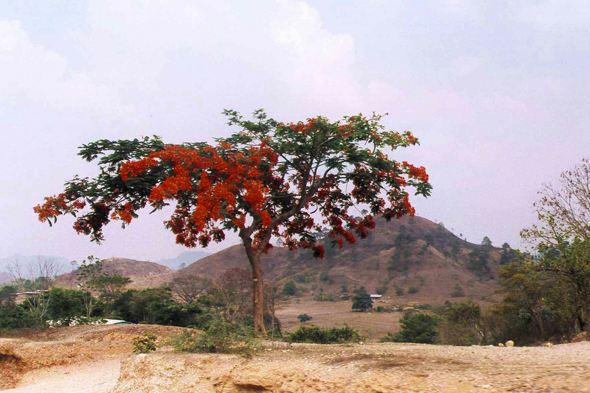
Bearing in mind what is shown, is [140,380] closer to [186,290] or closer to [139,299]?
[139,299]

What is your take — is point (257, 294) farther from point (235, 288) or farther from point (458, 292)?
point (458, 292)

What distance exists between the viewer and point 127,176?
1053cm

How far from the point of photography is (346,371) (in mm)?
6383

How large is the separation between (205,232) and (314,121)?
4.52 meters

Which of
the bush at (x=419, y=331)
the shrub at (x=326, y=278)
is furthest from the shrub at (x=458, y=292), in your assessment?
the bush at (x=419, y=331)

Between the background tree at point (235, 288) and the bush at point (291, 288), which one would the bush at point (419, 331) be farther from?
the bush at point (291, 288)

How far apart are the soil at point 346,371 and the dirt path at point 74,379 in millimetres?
40

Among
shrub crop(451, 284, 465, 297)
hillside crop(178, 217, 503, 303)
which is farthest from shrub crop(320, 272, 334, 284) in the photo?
shrub crop(451, 284, 465, 297)

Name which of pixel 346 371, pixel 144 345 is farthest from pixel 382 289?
pixel 346 371

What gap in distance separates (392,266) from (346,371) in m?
89.5

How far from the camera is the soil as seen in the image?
5.36 metres

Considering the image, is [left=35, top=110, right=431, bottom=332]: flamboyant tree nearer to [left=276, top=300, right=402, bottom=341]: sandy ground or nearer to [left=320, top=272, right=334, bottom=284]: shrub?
[left=276, top=300, right=402, bottom=341]: sandy ground

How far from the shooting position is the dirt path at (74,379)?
10.3 metres

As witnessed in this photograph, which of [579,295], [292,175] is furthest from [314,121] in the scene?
[579,295]
